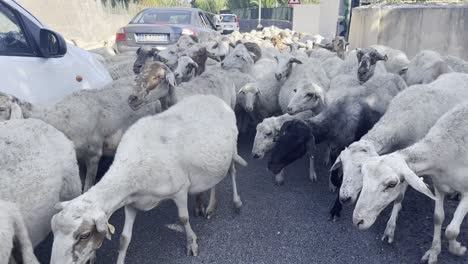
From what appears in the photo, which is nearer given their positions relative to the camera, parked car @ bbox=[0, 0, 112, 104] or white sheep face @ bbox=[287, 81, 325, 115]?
parked car @ bbox=[0, 0, 112, 104]

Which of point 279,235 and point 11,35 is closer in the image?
point 279,235

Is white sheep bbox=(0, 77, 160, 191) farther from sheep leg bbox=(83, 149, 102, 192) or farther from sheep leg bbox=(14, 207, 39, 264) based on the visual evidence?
sheep leg bbox=(14, 207, 39, 264)

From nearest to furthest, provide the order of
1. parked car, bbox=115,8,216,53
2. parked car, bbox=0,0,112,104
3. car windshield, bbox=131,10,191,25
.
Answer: parked car, bbox=0,0,112,104 < parked car, bbox=115,8,216,53 < car windshield, bbox=131,10,191,25

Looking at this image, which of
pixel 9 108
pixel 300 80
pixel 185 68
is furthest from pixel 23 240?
pixel 300 80

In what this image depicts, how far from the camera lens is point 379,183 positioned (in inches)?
117

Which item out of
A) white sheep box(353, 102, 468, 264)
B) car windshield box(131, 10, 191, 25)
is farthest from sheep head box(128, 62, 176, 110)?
car windshield box(131, 10, 191, 25)

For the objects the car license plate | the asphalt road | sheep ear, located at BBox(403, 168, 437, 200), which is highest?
the car license plate

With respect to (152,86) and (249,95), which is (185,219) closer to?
(152,86)

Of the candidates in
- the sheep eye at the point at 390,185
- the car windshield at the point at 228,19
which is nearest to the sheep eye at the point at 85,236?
the sheep eye at the point at 390,185

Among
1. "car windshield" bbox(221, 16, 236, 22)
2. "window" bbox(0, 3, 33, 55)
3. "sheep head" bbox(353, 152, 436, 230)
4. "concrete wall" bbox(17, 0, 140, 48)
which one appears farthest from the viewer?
"car windshield" bbox(221, 16, 236, 22)

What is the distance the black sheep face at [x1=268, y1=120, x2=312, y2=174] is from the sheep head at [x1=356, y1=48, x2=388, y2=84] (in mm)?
1928

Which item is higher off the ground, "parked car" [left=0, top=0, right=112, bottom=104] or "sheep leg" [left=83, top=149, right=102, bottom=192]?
"parked car" [left=0, top=0, right=112, bottom=104]

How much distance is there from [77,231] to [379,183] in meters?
2.11

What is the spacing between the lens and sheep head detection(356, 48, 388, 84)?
5.95m
